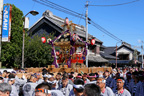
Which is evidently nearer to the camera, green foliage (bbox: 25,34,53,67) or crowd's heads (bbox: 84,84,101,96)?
crowd's heads (bbox: 84,84,101,96)

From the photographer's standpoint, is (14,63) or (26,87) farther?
(14,63)

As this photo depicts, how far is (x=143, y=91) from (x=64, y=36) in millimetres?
14121

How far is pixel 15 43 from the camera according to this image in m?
25.2

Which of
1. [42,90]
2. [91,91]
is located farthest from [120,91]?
[42,90]

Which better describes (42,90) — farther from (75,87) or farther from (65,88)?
(65,88)

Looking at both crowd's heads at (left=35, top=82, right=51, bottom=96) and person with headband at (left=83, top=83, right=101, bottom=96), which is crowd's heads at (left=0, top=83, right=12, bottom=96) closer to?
crowd's heads at (left=35, top=82, right=51, bottom=96)

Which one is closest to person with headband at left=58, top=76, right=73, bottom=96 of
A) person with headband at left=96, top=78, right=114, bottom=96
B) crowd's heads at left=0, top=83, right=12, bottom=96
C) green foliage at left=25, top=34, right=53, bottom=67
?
person with headband at left=96, top=78, right=114, bottom=96

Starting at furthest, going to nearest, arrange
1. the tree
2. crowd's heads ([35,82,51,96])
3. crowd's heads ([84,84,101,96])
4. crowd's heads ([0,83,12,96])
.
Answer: the tree
crowd's heads ([0,83,12,96])
crowd's heads ([35,82,51,96])
crowd's heads ([84,84,101,96])

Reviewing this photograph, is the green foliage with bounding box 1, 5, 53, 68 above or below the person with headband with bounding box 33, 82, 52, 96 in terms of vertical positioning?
above

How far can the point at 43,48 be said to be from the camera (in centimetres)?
2711

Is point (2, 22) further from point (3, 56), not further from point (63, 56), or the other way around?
point (3, 56)

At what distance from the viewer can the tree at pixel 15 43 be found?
965 inches

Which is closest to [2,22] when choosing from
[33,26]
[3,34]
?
[3,34]

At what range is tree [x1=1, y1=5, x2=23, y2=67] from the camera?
24.5 meters
